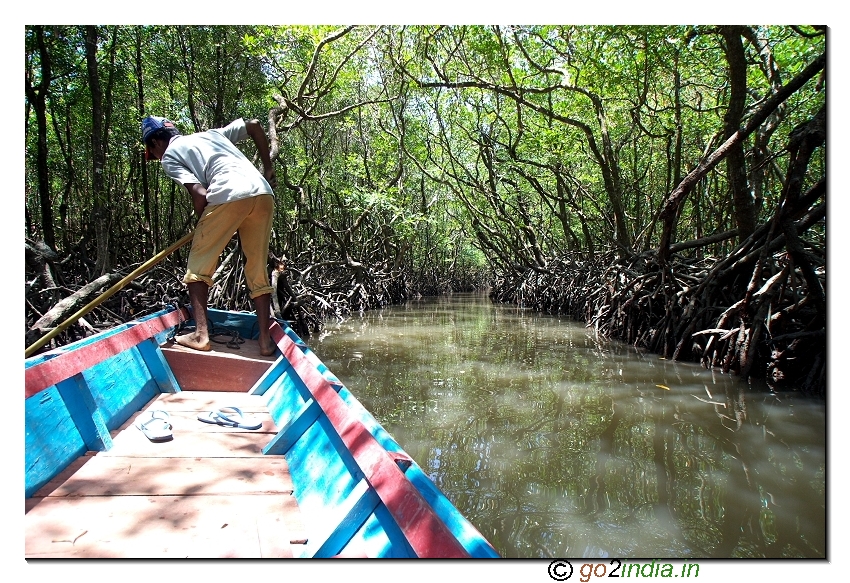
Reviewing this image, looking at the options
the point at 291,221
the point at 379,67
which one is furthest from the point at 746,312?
the point at 291,221

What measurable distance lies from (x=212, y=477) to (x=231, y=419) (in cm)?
63

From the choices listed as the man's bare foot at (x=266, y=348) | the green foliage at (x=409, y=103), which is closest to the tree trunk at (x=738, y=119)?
the green foliage at (x=409, y=103)

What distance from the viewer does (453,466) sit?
279cm

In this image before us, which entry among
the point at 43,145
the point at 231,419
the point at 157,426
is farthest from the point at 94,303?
the point at 43,145

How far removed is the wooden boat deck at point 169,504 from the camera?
1390mm

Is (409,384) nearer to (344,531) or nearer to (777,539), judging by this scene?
(777,539)

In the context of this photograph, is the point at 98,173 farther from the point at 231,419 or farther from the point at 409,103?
the point at 409,103

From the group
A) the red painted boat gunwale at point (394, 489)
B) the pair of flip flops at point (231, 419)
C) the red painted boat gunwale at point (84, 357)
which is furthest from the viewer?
the pair of flip flops at point (231, 419)

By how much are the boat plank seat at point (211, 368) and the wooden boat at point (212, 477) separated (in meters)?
0.35

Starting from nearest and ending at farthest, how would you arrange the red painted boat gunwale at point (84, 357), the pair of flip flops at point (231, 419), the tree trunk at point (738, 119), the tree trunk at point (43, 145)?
the red painted boat gunwale at point (84, 357)
the pair of flip flops at point (231, 419)
the tree trunk at point (738, 119)
the tree trunk at point (43, 145)

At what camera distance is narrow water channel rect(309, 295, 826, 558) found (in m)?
2.09

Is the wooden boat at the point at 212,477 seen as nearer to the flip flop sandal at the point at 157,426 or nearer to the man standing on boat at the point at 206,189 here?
the flip flop sandal at the point at 157,426

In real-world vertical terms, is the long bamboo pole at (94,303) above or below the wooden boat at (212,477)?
above
